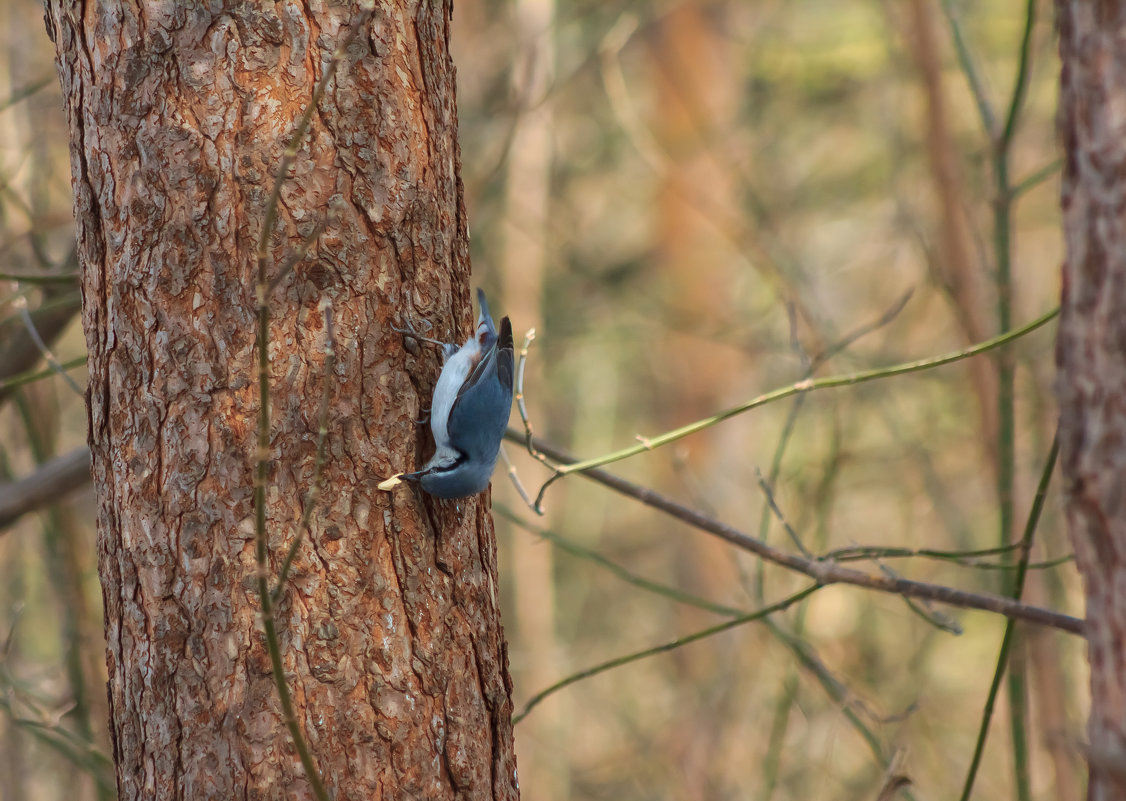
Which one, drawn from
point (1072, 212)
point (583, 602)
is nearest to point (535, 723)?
point (583, 602)

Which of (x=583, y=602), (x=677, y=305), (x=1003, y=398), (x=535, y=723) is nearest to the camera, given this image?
(x=1003, y=398)

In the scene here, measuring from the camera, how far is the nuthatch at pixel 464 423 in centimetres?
171

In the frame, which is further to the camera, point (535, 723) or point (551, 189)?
point (535, 723)

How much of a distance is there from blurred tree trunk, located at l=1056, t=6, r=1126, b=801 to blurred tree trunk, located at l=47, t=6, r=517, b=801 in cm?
101

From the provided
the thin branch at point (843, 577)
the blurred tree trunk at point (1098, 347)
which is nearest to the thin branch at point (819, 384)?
the thin branch at point (843, 577)

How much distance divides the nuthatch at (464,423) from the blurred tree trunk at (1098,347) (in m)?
0.98

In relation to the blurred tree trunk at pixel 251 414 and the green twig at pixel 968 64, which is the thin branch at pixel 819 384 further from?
the green twig at pixel 968 64

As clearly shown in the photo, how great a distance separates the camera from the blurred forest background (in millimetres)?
3773

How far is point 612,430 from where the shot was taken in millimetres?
9406

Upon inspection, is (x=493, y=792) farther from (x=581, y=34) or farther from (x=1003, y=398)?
(x=581, y=34)

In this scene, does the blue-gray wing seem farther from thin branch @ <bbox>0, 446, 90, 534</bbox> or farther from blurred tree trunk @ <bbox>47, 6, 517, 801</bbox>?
thin branch @ <bbox>0, 446, 90, 534</bbox>

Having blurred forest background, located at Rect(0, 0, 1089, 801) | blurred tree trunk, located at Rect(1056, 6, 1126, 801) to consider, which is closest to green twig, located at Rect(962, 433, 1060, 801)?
blurred tree trunk, located at Rect(1056, 6, 1126, 801)

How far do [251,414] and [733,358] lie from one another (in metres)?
5.65

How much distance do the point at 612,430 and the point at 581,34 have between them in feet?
12.3
